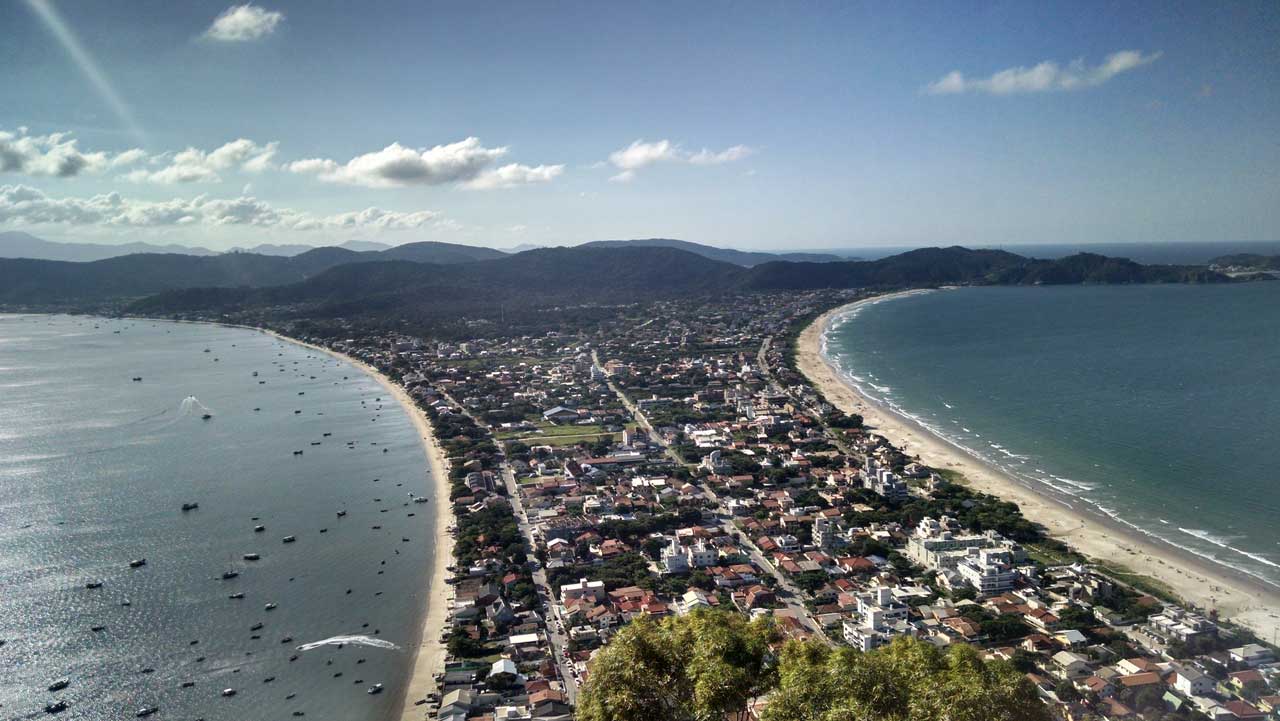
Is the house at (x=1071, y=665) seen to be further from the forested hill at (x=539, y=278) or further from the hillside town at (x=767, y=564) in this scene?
the forested hill at (x=539, y=278)

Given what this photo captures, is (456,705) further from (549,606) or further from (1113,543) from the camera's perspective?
Result: (1113,543)

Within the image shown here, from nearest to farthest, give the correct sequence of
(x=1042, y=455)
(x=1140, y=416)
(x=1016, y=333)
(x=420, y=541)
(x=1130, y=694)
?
1. (x=1130, y=694)
2. (x=420, y=541)
3. (x=1042, y=455)
4. (x=1140, y=416)
5. (x=1016, y=333)

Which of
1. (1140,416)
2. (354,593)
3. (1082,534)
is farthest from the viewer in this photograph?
(1140,416)

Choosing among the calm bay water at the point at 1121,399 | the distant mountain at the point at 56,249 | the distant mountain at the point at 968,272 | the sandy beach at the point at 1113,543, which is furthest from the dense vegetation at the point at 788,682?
the distant mountain at the point at 56,249

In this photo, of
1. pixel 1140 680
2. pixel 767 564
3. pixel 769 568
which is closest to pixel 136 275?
pixel 767 564

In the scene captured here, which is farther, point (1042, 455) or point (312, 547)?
point (1042, 455)

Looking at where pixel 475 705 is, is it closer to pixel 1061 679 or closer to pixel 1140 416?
pixel 1061 679

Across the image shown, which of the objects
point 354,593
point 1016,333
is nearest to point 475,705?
Answer: point 354,593
